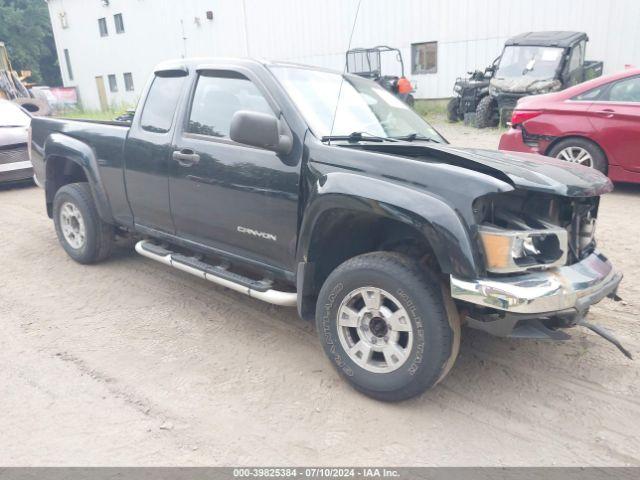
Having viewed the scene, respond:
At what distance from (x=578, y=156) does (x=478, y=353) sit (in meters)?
4.70

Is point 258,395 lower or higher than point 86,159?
lower

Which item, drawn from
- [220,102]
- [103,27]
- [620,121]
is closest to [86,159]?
[220,102]

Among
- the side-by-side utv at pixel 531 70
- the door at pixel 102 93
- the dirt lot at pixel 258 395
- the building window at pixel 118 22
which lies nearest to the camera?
the dirt lot at pixel 258 395

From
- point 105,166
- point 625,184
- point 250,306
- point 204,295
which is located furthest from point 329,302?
point 625,184

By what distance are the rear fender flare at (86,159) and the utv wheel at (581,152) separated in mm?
5589

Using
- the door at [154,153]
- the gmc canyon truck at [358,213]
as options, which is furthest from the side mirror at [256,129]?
the door at [154,153]

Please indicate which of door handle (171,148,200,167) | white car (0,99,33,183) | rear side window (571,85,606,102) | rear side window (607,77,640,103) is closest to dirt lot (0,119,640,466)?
door handle (171,148,200,167)

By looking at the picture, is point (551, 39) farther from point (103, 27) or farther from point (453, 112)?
point (103, 27)

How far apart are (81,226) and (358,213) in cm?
327

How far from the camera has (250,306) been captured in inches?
173

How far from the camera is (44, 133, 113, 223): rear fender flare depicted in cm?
486

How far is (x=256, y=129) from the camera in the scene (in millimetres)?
3172

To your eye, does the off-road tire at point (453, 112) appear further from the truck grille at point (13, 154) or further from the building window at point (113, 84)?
the building window at point (113, 84)

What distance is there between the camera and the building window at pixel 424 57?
19250mm
